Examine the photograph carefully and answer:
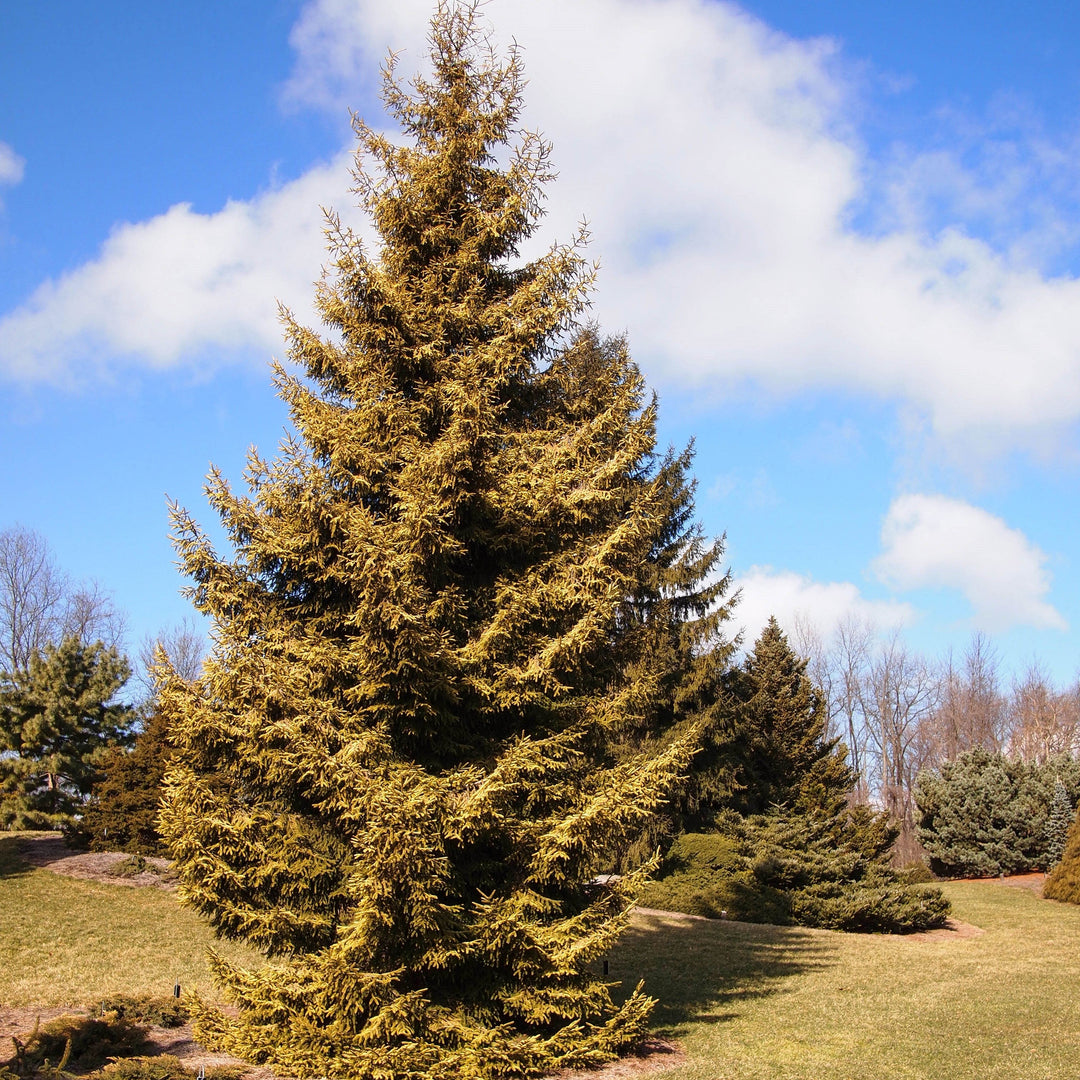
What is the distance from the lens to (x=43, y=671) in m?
20.2

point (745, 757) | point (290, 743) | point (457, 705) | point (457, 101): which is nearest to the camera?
point (290, 743)

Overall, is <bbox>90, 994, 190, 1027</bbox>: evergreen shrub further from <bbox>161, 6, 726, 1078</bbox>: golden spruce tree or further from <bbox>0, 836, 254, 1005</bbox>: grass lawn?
<bbox>161, 6, 726, 1078</bbox>: golden spruce tree

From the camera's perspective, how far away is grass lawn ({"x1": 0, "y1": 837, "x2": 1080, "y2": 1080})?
8336 mm

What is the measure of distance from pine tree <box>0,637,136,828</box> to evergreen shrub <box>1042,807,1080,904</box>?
25.3 metres

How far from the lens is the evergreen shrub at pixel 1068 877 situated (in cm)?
2194

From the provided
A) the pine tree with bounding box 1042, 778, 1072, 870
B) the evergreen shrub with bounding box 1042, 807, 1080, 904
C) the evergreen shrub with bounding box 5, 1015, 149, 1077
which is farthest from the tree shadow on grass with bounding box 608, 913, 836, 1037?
the pine tree with bounding box 1042, 778, 1072, 870

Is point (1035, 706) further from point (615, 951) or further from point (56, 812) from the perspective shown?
point (56, 812)

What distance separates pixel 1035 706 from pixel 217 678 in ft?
184

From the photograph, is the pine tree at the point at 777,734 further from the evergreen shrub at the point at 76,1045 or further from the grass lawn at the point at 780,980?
the evergreen shrub at the point at 76,1045

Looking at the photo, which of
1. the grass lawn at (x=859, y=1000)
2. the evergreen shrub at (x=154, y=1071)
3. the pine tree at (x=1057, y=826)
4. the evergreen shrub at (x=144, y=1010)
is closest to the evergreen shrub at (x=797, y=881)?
the grass lawn at (x=859, y=1000)

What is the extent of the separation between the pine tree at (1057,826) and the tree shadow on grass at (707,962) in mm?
14825

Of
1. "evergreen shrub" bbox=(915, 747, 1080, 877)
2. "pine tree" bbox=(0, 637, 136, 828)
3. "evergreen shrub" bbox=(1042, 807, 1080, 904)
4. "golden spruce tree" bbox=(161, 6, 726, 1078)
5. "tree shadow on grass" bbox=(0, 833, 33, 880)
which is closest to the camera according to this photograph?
"golden spruce tree" bbox=(161, 6, 726, 1078)

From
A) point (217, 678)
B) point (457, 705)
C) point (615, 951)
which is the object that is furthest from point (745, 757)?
point (217, 678)

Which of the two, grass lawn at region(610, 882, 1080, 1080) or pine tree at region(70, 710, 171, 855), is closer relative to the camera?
grass lawn at region(610, 882, 1080, 1080)
